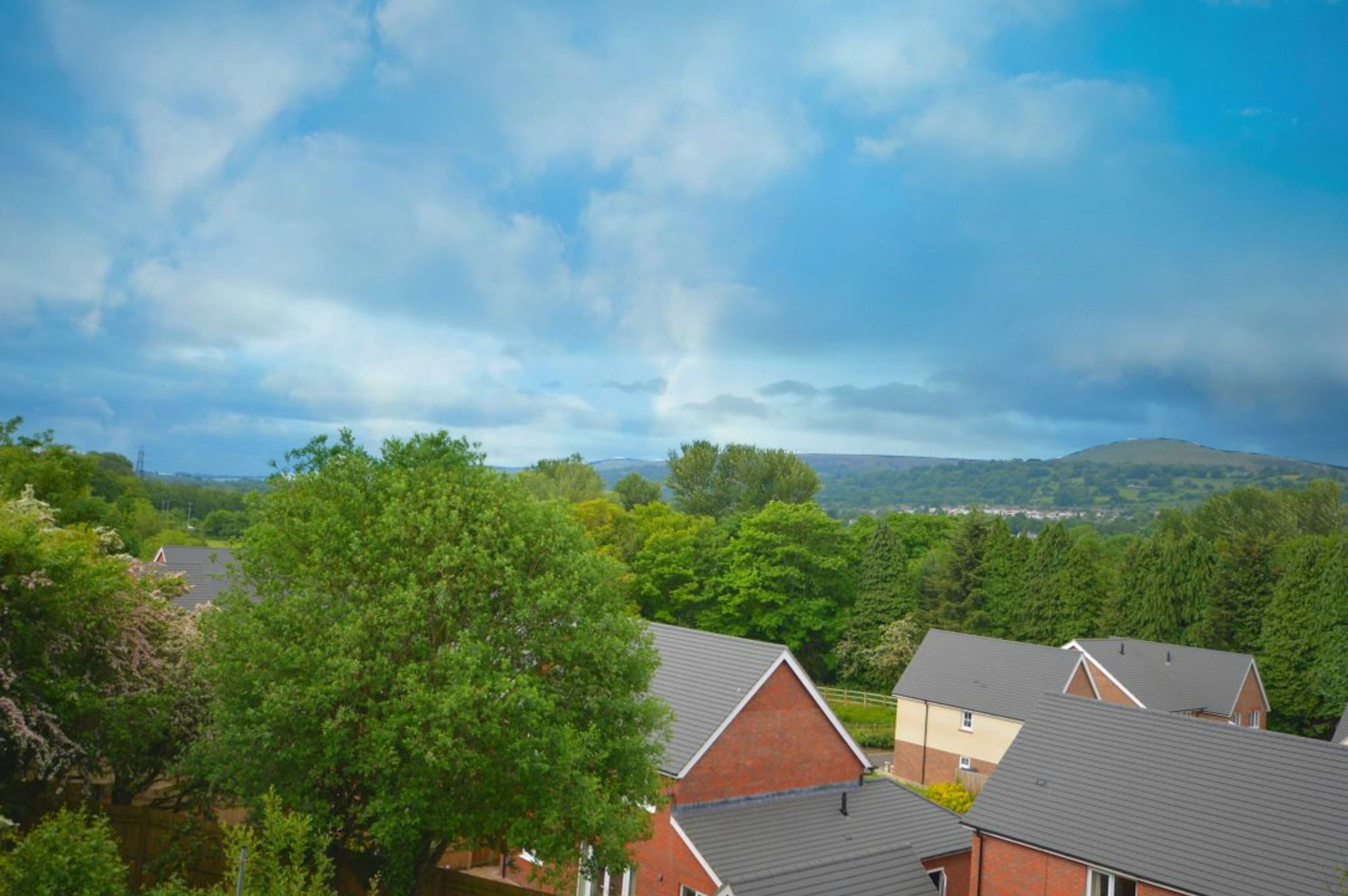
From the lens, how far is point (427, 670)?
15.2 meters

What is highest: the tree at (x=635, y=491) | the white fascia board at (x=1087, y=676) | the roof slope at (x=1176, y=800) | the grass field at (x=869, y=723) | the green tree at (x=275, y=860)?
the tree at (x=635, y=491)

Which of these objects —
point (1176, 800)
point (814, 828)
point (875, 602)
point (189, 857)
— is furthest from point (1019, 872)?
point (875, 602)

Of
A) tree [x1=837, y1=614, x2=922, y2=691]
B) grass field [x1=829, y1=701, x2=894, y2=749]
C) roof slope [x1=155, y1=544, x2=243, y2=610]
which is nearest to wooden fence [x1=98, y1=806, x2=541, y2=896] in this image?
roof slope [x1=155, y1=544, x2=243, y2=610]

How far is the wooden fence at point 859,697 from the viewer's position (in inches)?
2333

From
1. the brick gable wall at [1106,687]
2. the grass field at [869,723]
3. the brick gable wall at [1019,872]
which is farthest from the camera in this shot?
the grass field at [869,723]

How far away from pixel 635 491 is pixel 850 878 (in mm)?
85253

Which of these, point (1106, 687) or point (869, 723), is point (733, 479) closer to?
point (869, 723)

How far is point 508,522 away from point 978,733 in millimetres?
32488

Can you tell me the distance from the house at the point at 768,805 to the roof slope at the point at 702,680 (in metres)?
0.04

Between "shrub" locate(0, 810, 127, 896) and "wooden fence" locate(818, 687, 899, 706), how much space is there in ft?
169

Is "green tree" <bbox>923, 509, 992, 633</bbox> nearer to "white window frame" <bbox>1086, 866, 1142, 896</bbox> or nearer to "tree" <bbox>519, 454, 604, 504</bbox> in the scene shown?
"tree" <bbox>519, 454, 604, 504</bbox>

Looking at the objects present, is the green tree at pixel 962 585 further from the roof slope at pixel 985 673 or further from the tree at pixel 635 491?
the tree at pixel 635 491

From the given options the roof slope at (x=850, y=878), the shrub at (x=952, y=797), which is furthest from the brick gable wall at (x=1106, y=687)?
the roof slope at (x=850, y=878)

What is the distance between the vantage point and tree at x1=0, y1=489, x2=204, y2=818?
51.1 ft
